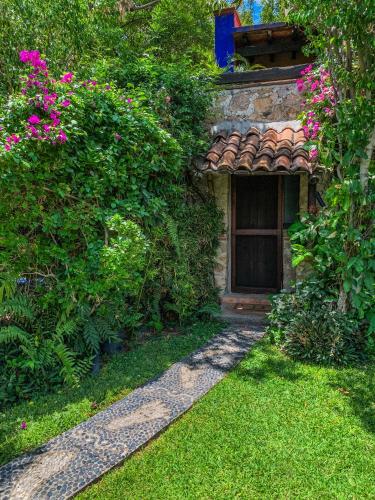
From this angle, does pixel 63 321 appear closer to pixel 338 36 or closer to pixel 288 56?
pixel 338 36

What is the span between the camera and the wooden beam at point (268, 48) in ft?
30.0

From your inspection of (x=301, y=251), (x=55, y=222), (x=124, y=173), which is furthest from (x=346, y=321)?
(x=55, y=222)

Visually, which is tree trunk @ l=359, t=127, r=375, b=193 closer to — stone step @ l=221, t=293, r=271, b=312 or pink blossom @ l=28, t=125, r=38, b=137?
stone step @ l=221, t=293, r=271, b=312

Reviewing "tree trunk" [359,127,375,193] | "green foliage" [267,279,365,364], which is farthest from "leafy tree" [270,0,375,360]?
"green foliage" [267,279,365,364]

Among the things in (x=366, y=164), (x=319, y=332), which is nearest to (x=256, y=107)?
(x=366, y=164)

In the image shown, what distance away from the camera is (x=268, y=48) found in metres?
9.36

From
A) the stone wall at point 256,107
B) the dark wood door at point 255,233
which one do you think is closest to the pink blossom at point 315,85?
the stone wall at point 256,107

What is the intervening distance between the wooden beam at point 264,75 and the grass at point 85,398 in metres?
4.56

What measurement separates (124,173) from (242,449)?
3159mm

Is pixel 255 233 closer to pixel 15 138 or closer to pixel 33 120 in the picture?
pixel 33 120

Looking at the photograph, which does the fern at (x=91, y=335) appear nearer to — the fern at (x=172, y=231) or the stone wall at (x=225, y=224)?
the fern at (x=172, y=231)

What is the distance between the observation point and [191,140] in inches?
223

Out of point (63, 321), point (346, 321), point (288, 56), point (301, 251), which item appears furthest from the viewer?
point (288, 56)

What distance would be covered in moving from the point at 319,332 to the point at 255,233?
9.01ft
